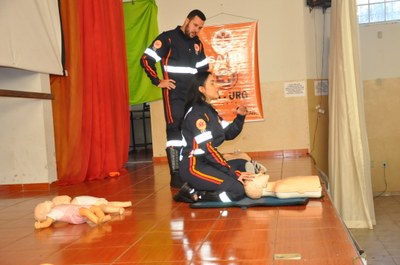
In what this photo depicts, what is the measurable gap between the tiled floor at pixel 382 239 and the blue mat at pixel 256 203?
8.16 ft

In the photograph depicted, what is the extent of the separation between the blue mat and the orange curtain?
210 centimetres

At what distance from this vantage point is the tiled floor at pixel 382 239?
16.2 feet

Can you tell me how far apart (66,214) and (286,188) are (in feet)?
4.49

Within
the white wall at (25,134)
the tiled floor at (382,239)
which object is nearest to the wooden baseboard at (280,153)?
the tiled floor at (382,239)

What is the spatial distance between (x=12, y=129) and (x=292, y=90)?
3.33 metres

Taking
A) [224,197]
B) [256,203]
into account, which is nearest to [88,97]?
[224,197]

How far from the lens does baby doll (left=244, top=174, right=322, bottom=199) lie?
2.91 meters

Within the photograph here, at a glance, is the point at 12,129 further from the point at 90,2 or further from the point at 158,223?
the point at 158,223

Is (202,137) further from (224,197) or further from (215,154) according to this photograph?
(224,197)

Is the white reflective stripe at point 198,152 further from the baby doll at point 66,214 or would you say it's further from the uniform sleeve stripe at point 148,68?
the uniform sleeve stripe at point 148,68

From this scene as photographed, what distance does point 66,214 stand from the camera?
2.77 meters

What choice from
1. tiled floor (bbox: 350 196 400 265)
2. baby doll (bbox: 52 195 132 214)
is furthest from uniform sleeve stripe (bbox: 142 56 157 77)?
tiled floor (bbox: 350 196 400 265)

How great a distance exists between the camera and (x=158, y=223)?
8.66 feet

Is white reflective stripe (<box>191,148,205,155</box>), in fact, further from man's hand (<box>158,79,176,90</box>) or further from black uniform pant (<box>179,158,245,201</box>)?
man's hand (<box>158,79,176,90</box>)
